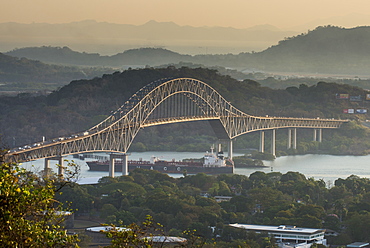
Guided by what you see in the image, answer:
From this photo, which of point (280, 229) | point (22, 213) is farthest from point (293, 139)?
point (22, 213)

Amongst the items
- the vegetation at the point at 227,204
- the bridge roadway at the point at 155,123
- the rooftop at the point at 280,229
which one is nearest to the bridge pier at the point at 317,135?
the bridge roadway at the point at 155,123

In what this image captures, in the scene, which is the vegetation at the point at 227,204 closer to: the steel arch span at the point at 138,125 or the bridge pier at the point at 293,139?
the steel arch span at the point at 138,125

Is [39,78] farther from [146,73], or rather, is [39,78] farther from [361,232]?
[361,232]

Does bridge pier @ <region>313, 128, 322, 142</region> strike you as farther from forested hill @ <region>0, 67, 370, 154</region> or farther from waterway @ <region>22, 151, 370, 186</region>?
waterway @ <region>22, 151, 370, 186</region>

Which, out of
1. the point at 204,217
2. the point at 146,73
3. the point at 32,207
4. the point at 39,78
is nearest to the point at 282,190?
the point at 204,217

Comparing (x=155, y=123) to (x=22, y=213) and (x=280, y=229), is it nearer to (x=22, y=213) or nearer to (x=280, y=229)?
(x=280, y=229)
